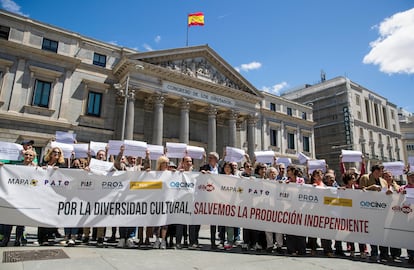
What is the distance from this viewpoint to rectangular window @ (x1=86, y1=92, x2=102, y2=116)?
23.2 meters

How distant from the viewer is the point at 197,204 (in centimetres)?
654

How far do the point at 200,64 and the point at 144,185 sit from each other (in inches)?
926

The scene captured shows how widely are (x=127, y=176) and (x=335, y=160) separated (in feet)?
152

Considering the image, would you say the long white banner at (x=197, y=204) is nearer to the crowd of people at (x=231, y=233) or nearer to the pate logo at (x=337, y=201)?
the pate logo at (x=337, y=201)

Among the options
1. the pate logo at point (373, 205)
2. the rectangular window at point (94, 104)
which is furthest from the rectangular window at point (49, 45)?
the pate logo at point (373, 205)

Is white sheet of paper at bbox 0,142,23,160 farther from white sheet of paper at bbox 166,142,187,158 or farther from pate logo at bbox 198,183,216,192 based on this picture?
pate logo at bbox 198,183,216,192

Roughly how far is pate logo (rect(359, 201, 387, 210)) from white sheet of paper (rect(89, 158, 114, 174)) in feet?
20.9

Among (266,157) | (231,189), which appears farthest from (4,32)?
(231,189)

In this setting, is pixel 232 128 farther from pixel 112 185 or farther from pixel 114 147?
pixel 112 185

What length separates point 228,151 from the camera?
8.98 m

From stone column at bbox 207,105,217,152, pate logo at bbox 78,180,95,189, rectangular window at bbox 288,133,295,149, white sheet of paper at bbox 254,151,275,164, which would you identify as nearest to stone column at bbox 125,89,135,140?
stone column at bbox 207,105,217,152

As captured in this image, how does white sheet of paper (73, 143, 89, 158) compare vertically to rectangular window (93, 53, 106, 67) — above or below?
below

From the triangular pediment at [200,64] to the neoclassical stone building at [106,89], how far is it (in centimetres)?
10

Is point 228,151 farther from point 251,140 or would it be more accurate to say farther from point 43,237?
point 251,140
